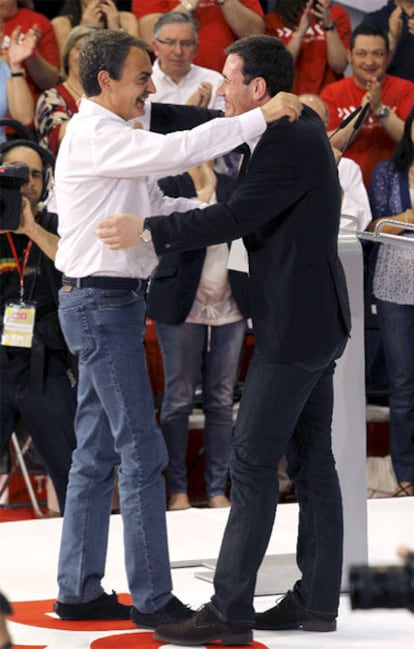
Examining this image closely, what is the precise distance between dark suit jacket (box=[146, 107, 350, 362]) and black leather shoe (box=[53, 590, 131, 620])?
951 mm

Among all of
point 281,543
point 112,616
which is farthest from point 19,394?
point 112,616

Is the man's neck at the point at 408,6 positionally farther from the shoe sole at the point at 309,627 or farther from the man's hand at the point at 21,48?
the shoe sole at the point at 309,627

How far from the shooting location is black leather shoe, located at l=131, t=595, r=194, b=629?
368cm

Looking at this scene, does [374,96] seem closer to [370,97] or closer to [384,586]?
[370,97]

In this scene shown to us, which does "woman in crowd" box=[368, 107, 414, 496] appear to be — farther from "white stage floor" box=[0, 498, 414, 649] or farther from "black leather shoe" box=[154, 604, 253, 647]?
"black leather shoe" box=[154, 604, 253, 647]

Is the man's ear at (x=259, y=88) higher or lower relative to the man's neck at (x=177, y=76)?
higher

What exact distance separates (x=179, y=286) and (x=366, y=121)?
5.25ft

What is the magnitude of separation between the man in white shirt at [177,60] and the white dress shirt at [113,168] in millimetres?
2815

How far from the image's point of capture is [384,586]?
162 cm

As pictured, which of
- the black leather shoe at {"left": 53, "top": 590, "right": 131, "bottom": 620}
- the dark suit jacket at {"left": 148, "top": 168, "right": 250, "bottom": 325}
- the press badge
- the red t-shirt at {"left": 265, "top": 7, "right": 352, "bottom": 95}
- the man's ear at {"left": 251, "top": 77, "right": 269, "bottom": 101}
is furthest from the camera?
the red t-shirt at {"left": 265, "top": 7, "right": 352, "bottom": 95}

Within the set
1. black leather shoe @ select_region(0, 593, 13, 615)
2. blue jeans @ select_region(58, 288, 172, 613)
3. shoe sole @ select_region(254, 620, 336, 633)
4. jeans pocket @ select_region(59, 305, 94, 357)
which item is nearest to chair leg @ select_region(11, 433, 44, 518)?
blue jeans @ select_region(58, 288, 172, 613)

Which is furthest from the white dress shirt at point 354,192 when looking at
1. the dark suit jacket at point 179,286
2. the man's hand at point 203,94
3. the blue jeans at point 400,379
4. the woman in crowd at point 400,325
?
the man's hand at point 203,94

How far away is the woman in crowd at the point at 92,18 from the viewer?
682 centimetres

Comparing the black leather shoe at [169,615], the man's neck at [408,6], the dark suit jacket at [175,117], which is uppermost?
the man's neck at [408,6]
